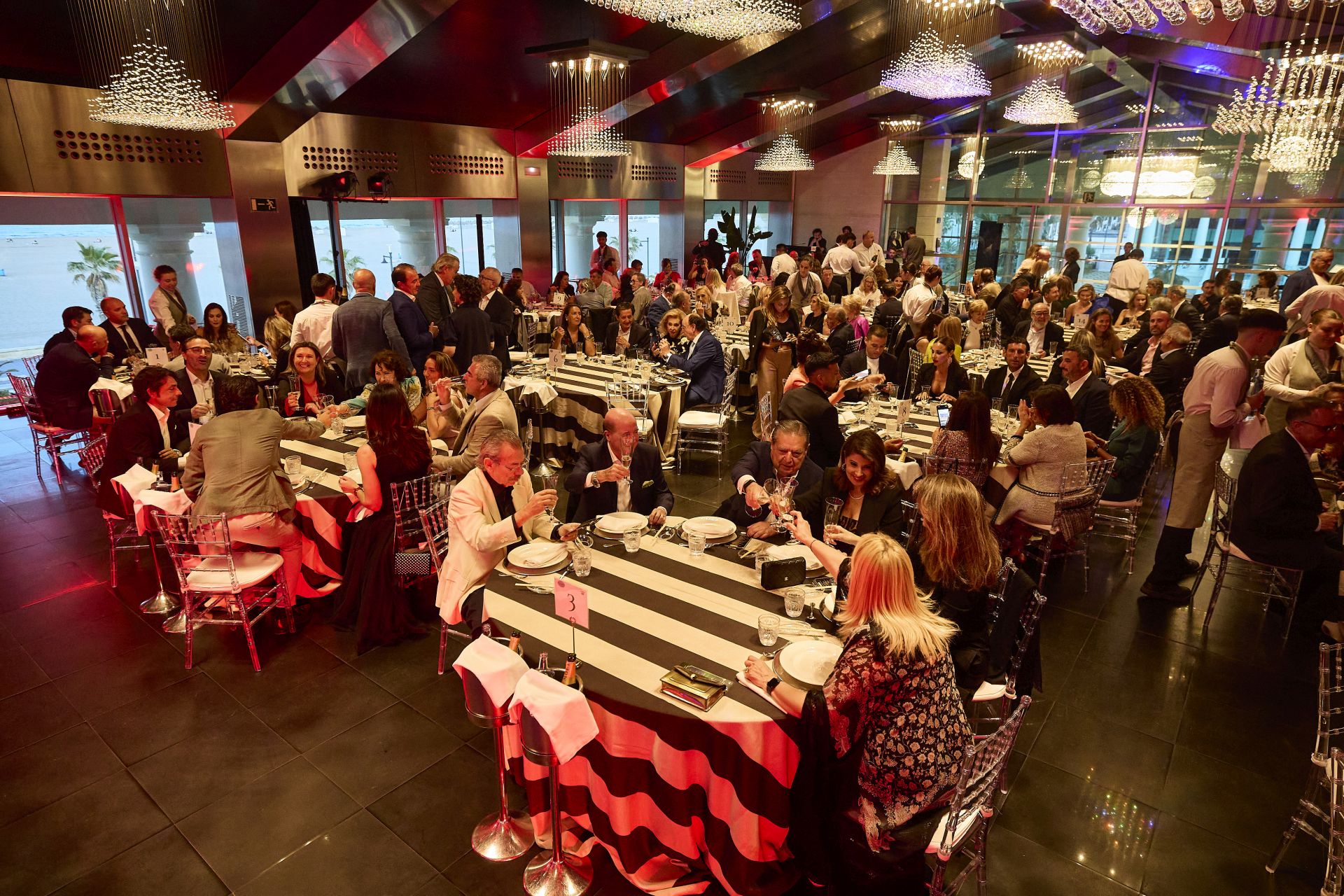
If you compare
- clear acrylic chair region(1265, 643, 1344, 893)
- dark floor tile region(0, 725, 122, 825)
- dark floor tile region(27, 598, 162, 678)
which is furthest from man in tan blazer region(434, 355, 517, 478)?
clear acrylic chair region(1265, 643, 1344, 893)

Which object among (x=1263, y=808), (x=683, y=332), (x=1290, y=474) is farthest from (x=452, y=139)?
(x=1263, y=808)

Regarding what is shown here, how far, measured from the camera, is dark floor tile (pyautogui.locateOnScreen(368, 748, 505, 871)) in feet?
9.84

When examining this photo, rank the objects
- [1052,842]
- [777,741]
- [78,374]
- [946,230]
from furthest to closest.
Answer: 1. [946,230]
2. [78,374]
3. [1052,842]
4. [777,741]

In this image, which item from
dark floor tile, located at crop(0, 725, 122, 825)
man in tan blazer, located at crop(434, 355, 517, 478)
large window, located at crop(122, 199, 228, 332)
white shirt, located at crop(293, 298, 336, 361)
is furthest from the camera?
large window, located at crop(122, 199, 228, 332)

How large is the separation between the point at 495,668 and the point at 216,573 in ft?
8.31

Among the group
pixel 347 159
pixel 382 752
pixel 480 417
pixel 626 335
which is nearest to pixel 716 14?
pixel 626 335

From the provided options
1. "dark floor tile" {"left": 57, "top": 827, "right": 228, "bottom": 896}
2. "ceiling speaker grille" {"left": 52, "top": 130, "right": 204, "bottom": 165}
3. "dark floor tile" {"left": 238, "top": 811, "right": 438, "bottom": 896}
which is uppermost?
"ceiling speaker grille" {"left": 52, "top": 130, "right": 204, "bottom": 165}

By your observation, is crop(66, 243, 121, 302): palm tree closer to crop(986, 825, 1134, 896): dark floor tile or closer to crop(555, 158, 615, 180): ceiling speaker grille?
crop(555, 158, 615, 180): ceiling speaker grille

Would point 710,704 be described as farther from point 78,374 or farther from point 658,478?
point 78,374

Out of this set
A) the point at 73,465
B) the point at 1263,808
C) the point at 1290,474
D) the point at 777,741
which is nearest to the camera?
the point at 777,741

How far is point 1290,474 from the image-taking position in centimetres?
403

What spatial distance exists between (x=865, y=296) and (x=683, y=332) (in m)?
4.15

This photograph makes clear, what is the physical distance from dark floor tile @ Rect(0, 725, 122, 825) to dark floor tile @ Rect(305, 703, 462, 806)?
0.96 m

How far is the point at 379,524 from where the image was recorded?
4.26 meters
